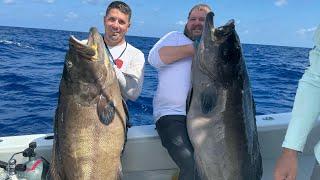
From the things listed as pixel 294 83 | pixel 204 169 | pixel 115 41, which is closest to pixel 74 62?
pixel 115 41

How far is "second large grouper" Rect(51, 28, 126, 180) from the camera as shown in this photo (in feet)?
10.9

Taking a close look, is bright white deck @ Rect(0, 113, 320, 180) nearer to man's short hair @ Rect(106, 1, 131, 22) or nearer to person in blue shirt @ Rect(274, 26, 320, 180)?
man's short hair @ Rect(106, 1, 131, 22)

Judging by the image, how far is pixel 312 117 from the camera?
104 inches

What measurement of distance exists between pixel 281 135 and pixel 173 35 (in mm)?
1514

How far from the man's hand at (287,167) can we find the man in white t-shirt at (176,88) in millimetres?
1345

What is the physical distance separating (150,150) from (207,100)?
3.94 ft

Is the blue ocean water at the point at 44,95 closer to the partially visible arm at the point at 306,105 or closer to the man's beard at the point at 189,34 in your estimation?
the man's beard at the point at 189,34

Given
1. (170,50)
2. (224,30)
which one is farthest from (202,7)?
(224,30)

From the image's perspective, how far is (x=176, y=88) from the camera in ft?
13.8

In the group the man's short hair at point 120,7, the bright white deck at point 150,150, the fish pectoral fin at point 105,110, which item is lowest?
the bright white deck at point 150,150

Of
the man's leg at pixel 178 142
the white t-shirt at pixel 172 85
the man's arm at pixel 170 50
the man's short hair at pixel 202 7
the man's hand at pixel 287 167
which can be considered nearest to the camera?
the man's hand at pixel 287 167

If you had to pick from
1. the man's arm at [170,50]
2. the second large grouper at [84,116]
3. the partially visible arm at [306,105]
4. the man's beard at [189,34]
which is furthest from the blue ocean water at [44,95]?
the partially visible arm at [306,105]

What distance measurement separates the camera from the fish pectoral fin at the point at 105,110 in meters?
3.35

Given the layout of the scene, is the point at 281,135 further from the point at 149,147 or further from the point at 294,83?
the point at 294,83
